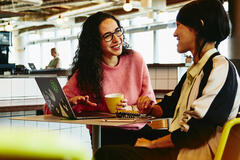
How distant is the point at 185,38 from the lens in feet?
4.45

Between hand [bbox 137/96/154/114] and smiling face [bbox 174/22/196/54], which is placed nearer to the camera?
smiling face [bbox 174/22/196/54]

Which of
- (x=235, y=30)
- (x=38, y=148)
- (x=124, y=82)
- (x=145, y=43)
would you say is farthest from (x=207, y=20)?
(x=145, y=43)

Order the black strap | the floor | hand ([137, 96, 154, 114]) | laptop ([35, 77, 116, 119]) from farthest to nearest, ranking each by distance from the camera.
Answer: the floor, hand ([137, 96, 154, 114]), laptop ([35, 77, 116, 119]), the black strap

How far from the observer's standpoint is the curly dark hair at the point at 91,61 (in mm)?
1942

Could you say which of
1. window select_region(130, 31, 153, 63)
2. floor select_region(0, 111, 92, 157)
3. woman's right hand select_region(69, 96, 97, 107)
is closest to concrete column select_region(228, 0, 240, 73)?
floor select_region(0, 111, 92, 157)

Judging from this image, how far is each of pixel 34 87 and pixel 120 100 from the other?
2.44 meters

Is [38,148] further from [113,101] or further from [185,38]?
[113,101]

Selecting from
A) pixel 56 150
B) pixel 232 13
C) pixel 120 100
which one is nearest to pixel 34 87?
pixel 120 100

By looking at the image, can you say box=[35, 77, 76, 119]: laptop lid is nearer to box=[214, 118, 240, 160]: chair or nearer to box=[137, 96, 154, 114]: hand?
box=[137, 96, 154, 114]: hand

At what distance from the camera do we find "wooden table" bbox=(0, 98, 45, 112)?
3.63 metres

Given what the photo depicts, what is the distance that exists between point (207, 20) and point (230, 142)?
1.52 feet

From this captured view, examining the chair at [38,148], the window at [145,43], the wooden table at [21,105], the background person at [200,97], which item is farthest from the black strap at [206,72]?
the window at [145,43]

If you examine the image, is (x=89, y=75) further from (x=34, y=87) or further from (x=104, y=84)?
(x=34, y=87)

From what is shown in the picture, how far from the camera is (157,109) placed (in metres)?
1.63
